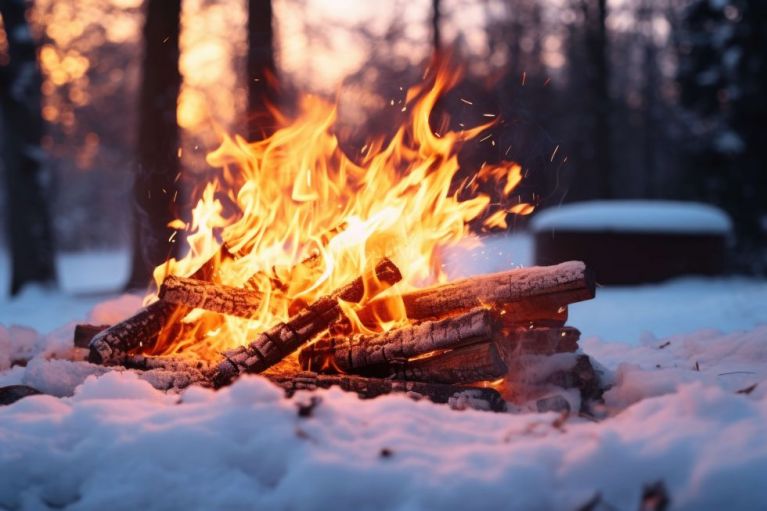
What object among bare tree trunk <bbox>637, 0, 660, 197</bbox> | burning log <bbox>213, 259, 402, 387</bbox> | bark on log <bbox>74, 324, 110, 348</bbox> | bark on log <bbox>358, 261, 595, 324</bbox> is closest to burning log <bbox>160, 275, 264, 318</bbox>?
burning log <bbox>213, 259, 402, 387</bbox>

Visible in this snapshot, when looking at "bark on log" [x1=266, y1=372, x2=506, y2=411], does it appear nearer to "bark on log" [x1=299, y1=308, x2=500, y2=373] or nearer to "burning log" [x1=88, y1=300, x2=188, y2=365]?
"bark on log" [x1=299, y1=308, x2=500, y2=373]

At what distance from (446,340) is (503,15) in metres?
28.0

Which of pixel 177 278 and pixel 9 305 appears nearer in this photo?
pixel 177 278

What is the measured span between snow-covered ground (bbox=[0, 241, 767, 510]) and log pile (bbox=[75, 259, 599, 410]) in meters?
0.50

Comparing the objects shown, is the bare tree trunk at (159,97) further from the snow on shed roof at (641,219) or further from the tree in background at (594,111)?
the tree in background at (594,111)

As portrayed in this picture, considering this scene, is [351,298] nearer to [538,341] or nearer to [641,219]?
[538,341]

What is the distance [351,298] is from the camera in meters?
4.25

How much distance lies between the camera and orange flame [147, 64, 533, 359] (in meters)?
4.68

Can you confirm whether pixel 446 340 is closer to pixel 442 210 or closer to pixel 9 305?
pixel 442 210

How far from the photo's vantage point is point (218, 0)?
19812 mm

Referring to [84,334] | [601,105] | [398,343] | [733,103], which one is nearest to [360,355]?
[398,343]

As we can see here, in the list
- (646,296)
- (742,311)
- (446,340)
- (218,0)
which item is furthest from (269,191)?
(218,0)

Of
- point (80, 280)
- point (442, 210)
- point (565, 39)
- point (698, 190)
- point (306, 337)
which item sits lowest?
point (80, 280)

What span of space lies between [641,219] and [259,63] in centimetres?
663
